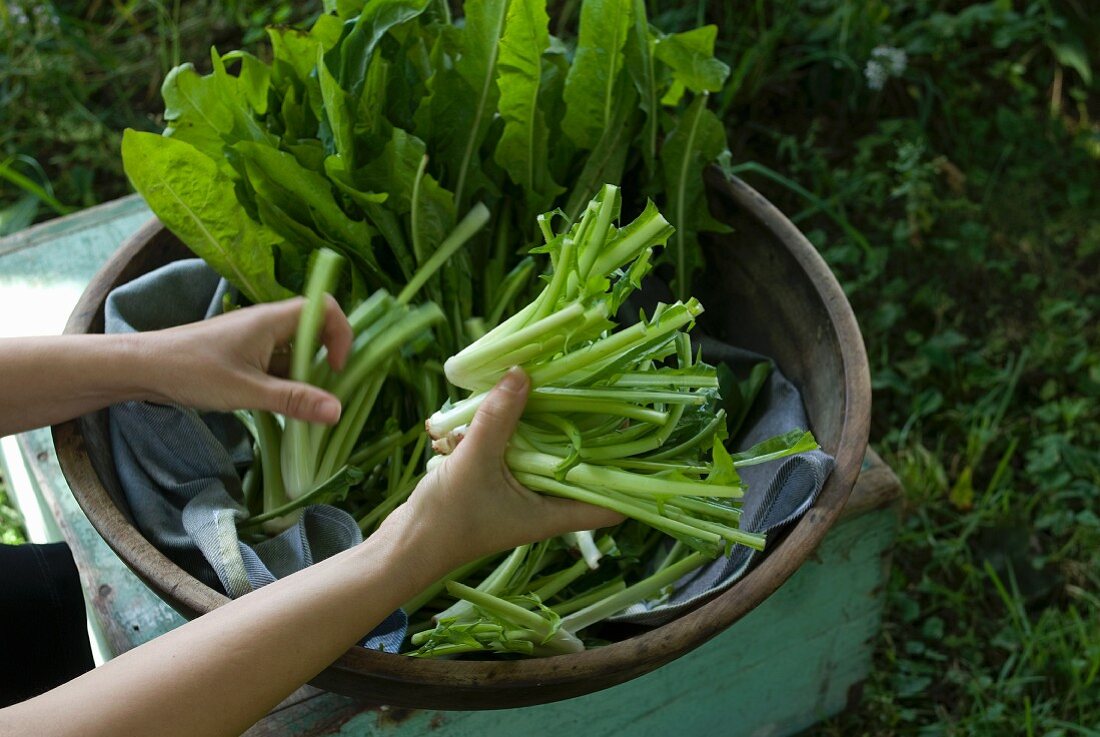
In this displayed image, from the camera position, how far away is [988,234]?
2.38 metres

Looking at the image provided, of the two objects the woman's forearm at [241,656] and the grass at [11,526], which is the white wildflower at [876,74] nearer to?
the woman's forearm at [241,656]

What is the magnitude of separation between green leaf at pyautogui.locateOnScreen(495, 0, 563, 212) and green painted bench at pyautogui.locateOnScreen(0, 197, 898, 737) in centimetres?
59

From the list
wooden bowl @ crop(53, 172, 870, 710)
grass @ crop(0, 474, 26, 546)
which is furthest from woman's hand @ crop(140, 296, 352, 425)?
grass @ crop(0, 474, 26, 546)

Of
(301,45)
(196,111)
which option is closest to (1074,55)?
(301,45)

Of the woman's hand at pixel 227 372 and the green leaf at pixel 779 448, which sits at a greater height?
the woman's hand at pixel 227 372

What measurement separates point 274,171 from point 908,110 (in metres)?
1.70

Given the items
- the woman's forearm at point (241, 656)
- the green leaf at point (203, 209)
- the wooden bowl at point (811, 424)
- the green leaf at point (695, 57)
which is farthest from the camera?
the green leaf at point (695, 57)

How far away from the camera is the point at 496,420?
39.8 inches

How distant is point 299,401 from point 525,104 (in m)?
0.46

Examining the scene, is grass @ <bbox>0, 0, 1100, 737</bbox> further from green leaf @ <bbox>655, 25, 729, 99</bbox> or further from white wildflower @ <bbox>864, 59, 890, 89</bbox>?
green leaf @ <bbox>655, 25, 729, 99</bbox>

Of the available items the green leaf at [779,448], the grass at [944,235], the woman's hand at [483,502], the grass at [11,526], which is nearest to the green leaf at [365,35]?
the woman's hand at [483,502]

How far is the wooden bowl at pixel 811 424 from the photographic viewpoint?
1.05 metres

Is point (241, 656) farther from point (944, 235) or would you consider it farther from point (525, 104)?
→ point (944, 235)

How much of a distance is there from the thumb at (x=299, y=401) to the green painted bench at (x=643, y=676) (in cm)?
32
